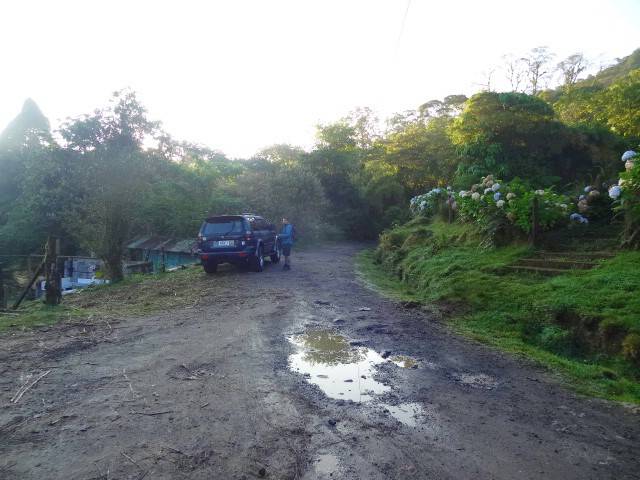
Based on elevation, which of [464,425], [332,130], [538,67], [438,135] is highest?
[538,67]

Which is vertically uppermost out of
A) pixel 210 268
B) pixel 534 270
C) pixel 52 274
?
pixel 534 270

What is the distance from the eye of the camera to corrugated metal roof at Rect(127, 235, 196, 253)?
73.4 feet

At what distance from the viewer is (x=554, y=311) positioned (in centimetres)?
695

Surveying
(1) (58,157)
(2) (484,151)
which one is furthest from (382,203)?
(1) (58,157)

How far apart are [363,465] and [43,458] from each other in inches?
97.5

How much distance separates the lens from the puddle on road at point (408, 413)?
4180 millimetres

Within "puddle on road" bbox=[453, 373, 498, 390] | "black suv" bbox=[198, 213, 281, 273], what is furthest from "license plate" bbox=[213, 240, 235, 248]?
"puddle on road" bbox=[453, 373, 498, 390]

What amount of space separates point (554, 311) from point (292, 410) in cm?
469

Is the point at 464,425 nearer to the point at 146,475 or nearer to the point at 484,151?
the point at 146,475

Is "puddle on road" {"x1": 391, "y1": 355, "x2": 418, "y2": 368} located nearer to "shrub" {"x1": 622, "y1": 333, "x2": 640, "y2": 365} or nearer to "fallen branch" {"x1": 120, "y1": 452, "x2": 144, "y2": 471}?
"shrub" {"x1": 622, "y1": 333, "x2": 640, "y2": 365}

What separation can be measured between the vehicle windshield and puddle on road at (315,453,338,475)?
35.4ft

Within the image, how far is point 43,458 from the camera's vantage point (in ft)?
11.5

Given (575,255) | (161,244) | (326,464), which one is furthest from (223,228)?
(161,244)

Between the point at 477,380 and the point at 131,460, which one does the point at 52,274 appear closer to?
the point at 131,460
